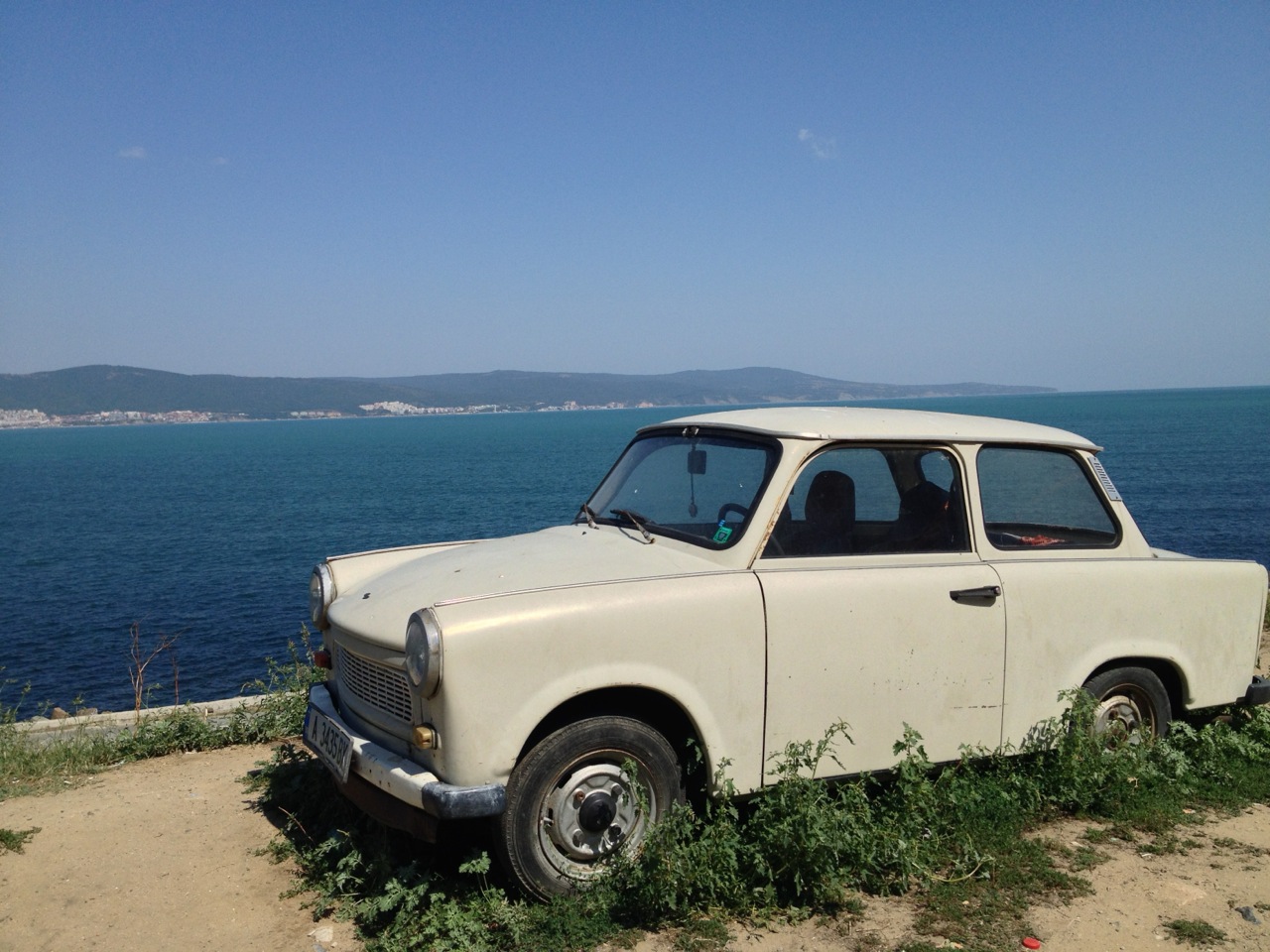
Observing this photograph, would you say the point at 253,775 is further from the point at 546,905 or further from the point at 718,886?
the point at 718,886

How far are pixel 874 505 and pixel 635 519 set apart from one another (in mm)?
1179

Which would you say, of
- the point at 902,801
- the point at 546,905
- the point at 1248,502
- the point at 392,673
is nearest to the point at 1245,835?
the point at 902,801

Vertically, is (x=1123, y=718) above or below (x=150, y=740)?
above

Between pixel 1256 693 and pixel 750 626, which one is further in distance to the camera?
pixel 1256 693

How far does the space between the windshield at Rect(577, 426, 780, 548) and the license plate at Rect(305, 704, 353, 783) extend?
1.67 m

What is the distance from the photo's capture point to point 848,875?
4031 mm

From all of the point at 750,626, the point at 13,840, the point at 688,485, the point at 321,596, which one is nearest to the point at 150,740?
the point at 13,840

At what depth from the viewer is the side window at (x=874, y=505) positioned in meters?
4.48

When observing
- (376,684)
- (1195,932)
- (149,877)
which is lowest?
(149,877)

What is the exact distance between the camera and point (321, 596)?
5.00 metres

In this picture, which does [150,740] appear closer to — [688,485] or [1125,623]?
[688,485]

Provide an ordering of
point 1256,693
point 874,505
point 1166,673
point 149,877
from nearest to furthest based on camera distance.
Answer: point 149,877 → point 874,505 → point 1166,673 → point 1256,693

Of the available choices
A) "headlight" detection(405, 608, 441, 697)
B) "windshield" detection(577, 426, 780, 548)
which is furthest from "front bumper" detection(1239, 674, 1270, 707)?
"headlight" detection(405, 608, 441, 697)

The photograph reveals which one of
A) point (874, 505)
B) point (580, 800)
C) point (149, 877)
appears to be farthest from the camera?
point (874, 505)
